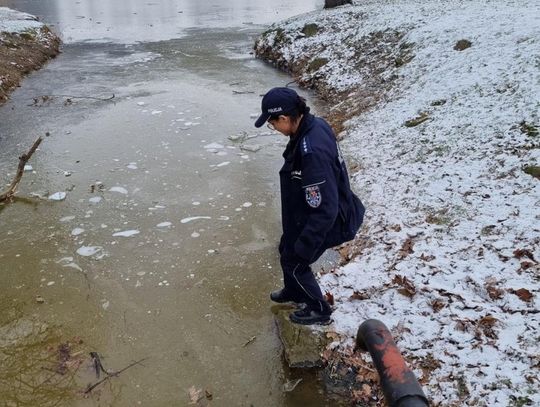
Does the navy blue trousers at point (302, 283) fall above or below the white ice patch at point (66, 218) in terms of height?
above

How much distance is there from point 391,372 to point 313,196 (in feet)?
4.67

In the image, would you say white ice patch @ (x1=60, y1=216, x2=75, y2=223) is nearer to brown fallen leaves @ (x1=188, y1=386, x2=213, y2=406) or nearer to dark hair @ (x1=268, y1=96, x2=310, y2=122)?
brown fallen leaves @ (x1=188, y1=386, x2=213, y2=406)

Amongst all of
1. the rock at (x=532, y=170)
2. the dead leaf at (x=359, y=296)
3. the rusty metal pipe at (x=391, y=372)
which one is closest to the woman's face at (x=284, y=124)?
the rusty metal pipe at (x=391, y=372)

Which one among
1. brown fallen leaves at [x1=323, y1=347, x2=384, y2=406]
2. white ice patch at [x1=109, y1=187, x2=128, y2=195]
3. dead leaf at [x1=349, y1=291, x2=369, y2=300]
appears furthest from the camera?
white ice patch at [x1=109, y1=187, x2=128, y2=195]

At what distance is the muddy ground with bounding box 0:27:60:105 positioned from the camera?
501 inches

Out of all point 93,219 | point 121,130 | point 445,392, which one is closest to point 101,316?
point 93,219

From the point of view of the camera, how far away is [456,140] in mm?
6715

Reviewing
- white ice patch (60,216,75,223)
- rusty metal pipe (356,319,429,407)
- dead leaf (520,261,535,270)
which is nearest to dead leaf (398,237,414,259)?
dead leaf (520,261,535,270)

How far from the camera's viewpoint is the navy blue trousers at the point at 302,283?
3.72 m

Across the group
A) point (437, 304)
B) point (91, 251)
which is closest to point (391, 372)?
point (437, 304)

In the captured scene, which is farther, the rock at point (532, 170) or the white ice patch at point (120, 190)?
the white ice patch at point (120, 190)

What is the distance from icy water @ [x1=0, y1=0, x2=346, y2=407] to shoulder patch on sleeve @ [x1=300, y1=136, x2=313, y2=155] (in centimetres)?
189

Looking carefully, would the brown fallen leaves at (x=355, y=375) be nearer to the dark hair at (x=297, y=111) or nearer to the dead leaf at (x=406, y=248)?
the dead leaf at (x=406, y=248)

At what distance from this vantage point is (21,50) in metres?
15.5
